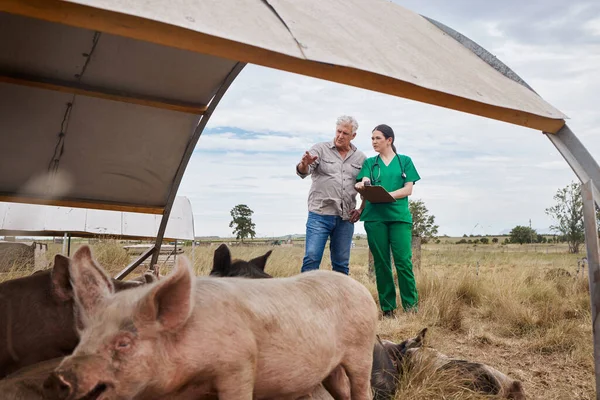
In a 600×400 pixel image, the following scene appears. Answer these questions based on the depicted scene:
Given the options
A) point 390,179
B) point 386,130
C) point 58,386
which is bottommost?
point 58,386

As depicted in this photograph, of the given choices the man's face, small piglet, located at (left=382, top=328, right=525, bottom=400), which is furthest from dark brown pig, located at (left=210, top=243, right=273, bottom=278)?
the man's face

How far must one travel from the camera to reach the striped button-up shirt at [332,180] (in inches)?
249

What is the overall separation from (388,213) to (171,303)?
5101mm

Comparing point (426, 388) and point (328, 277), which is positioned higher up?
point (328, 277)

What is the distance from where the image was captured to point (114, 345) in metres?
1.64

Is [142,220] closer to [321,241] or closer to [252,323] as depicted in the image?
[321,241]

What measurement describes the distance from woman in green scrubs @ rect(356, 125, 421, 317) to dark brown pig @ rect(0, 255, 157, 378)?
14.1 feet

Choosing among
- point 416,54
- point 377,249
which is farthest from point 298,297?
point 377,249

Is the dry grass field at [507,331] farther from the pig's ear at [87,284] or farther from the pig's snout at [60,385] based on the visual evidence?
the pig's snout at [60,385]

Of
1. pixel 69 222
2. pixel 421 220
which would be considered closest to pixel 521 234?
pixel 421 220

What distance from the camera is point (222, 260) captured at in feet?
10.1

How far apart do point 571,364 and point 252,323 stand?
15.2 ft

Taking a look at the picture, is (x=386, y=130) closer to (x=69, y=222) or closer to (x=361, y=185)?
(x=361, y=185)

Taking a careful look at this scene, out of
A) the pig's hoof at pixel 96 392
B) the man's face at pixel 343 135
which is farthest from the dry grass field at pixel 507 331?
the pig's hoof at pixel 96 392
